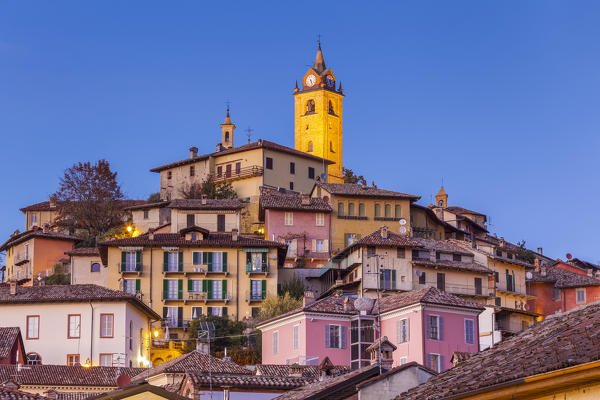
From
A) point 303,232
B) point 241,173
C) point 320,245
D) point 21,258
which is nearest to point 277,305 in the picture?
point 320,245

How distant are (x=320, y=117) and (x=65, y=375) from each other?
80.2 metres

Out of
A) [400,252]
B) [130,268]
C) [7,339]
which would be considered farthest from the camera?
[400,252]

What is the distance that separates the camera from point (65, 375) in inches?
2035

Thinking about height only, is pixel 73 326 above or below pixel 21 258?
below

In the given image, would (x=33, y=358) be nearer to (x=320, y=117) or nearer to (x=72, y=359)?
(x=72, y=359)

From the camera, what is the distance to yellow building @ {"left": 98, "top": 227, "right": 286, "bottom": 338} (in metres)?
78.2

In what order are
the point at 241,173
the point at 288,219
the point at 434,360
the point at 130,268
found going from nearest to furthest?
1. the point at 434,360
2. the point at 130,268
3. the point at 288,219
4. the point at 241,173

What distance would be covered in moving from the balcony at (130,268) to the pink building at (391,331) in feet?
77.6

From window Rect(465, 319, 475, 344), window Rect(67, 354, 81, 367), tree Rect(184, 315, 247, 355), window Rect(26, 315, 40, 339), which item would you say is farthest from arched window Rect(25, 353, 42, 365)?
window Rect(465, 319, 475, 344)

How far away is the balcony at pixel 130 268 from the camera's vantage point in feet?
256

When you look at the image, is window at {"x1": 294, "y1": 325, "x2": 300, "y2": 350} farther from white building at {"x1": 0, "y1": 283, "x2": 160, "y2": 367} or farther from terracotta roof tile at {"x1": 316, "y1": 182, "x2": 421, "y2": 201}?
terracotta roof tile at {"x1": 316, "y1": 182, "x2": 421, "y2": 201}

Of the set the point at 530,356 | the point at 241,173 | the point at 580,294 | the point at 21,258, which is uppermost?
the point at 241,173

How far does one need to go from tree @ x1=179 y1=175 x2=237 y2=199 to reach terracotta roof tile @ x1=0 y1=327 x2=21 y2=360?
41.6m

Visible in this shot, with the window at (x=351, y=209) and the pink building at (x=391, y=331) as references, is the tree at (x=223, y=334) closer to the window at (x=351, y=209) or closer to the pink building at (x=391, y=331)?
the pink building at (x=391, y=331)
